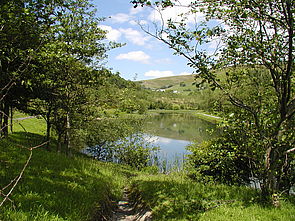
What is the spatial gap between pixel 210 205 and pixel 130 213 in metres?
A: 2.88

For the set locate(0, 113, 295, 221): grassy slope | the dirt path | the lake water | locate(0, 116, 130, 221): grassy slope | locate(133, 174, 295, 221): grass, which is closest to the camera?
locate(0, 116, 130, 221): grassy slope

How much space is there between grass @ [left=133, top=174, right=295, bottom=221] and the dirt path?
27cm

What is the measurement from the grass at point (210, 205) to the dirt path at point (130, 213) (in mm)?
265

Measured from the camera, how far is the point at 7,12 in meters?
5.53

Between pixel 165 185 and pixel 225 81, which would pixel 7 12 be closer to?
pixel 225 81

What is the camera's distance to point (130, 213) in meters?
7.29

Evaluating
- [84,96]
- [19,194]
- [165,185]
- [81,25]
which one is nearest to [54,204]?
[19,194]

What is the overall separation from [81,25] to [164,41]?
293 inches

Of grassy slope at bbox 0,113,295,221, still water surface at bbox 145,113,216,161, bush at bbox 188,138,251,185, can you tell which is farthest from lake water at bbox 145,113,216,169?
grassy slope at bbox 0,113,295,221

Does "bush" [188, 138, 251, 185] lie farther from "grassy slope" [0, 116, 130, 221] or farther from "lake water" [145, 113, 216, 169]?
"grassy slope" [0, 116, 130, 221]

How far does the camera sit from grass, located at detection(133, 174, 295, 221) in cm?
485

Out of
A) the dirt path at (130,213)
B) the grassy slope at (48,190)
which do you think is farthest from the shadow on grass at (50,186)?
the dirt path at (130,213)

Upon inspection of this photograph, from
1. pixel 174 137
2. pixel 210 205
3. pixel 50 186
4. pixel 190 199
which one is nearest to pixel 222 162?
pixel 190 199

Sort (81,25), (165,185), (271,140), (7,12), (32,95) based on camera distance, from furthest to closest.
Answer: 1. (32,95)
2. (81,25)
3. (165,185)
4. (7,12)
5. (271,140)
